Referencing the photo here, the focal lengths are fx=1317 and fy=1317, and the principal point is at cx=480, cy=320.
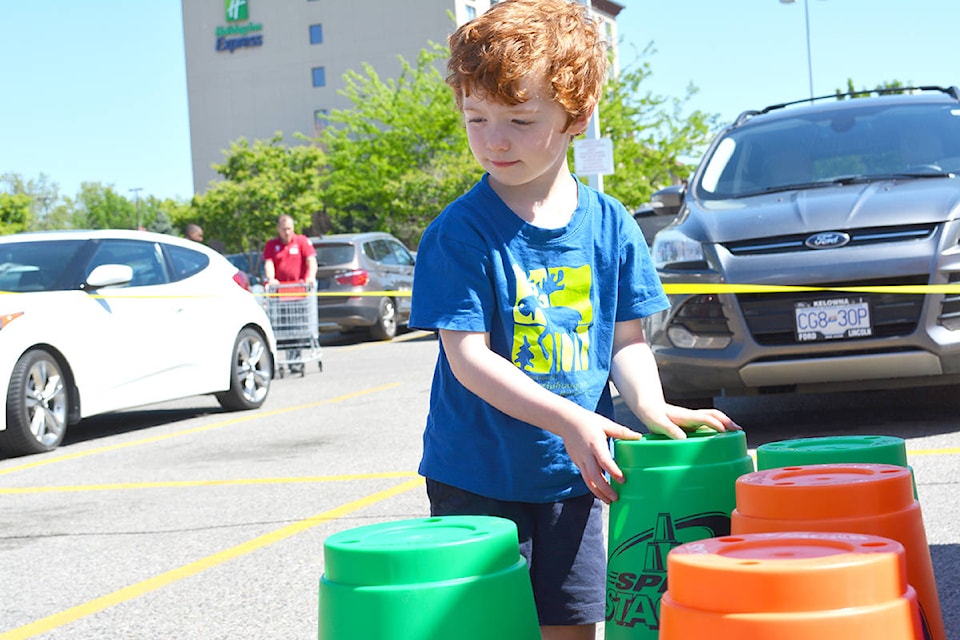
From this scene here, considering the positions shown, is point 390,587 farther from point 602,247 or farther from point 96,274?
point 96,274

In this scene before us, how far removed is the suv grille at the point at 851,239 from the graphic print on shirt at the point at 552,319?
3956mm

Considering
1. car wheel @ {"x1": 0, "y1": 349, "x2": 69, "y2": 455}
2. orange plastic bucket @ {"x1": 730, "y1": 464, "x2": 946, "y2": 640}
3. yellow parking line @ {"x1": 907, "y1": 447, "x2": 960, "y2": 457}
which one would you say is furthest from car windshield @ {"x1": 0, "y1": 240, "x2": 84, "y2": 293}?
orange plastic bucket @ {"x1": 730, "y1": 464, "x2": 946, "y2": 640}

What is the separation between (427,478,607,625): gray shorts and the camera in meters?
2.51

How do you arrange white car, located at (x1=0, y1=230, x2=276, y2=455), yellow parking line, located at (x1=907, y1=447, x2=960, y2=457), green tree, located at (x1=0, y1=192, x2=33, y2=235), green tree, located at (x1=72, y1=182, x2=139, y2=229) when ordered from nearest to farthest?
yellow parking line, located at (x1=907, y1=447, x2=960, y2=457), white car, located at (x1=0, y1=230, x2=276, y2=455), green tree, located at (x1=0, y1=192, x2=33, y2=235), green tree, located at (x1=72, y1=182, x2=139, y2=229)

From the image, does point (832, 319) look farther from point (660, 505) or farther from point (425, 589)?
point (425, 589)

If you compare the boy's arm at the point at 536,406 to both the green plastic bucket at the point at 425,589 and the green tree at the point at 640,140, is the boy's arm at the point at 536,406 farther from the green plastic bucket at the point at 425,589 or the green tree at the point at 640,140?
the green tree at the point at 640,140

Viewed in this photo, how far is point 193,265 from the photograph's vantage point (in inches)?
407

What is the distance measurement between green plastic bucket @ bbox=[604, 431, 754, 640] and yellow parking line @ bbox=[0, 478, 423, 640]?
7.84 feet

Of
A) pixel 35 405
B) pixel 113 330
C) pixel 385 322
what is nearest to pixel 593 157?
pixel 385 322

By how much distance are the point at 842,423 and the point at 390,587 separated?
5.45m

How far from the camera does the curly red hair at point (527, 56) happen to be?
7.79ft

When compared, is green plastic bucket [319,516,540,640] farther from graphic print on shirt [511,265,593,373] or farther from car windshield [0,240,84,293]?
car windshield [0,240,84,293]

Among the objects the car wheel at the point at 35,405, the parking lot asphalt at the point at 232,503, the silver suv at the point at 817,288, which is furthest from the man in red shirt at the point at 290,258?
the silver suv at the point at 817,288

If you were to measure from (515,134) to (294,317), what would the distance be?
36.9 ft
